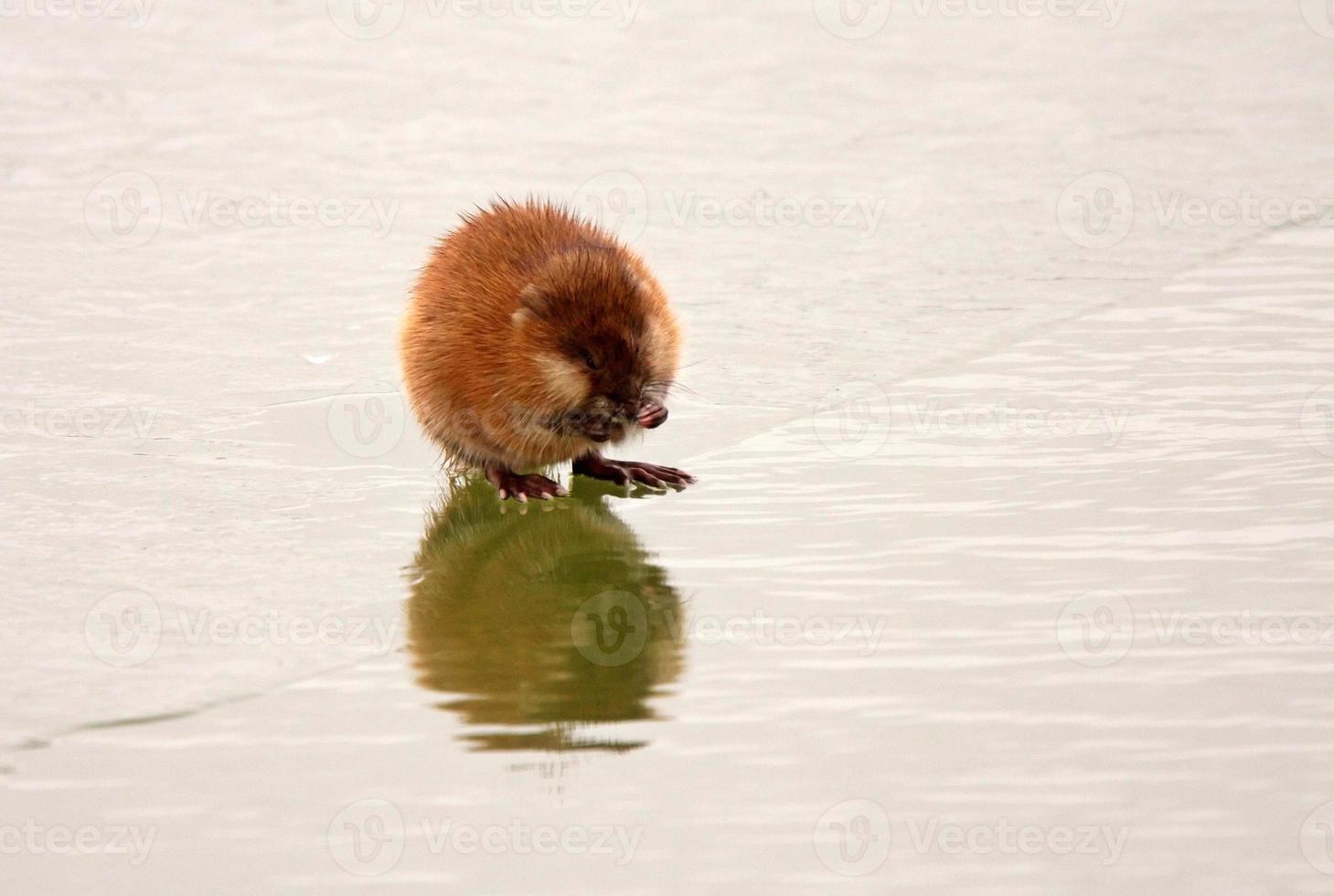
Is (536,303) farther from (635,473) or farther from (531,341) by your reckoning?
(635,473)

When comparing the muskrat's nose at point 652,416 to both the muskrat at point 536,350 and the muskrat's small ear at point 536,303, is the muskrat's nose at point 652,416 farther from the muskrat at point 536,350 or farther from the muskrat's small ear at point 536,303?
the muskrat's small ear at point 536,303

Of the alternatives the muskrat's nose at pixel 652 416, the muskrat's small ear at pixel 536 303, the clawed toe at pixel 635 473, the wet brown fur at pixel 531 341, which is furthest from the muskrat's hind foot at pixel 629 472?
the muskrat's small ear at pixel 536 303

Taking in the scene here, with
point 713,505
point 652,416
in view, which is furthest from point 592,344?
point 713,505

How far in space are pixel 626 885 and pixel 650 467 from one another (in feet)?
10.1

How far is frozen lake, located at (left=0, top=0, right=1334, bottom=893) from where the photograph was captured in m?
4.21

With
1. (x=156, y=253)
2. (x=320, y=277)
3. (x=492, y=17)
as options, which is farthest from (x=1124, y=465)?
(x=492, y=17)

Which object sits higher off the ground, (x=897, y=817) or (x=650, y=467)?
(x=650, y=467)

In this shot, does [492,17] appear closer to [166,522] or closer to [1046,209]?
[1046,209]

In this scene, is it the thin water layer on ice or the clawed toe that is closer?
the thin water layer on ice

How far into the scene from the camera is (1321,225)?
33.3 ft

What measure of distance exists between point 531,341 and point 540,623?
1.50m

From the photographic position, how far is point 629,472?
6.93 meters

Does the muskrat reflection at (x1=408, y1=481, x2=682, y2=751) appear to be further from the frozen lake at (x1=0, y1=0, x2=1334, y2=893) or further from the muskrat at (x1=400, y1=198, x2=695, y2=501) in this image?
the muskrat at (x1=400, y1=198, x2=695, y2=501)

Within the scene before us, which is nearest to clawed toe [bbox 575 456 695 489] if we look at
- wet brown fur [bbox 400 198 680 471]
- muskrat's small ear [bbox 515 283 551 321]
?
wet brown fur [bbox 400 198 680 471]
